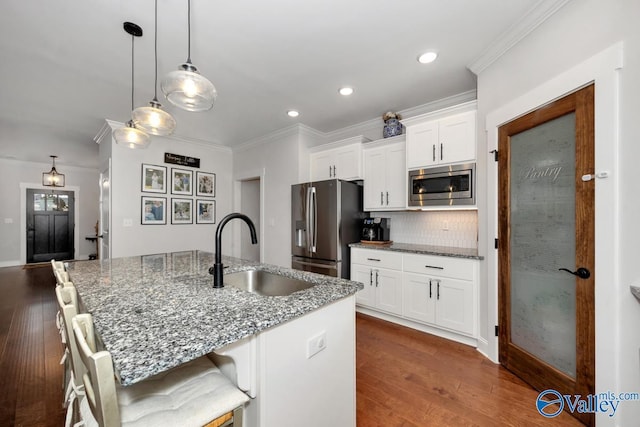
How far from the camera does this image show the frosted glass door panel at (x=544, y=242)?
162cm

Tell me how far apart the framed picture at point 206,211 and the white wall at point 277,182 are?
3.53 ft

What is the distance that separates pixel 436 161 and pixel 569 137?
118 centimetres

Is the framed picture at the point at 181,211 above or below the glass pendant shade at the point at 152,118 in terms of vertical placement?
below

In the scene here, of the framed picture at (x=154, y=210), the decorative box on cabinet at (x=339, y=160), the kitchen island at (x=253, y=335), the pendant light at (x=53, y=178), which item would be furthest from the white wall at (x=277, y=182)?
the pendant light at (x=53, y=178)

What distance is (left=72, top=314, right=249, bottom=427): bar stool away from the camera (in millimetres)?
654

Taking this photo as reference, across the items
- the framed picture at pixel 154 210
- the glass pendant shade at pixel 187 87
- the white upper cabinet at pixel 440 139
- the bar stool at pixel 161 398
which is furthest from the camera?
the framed picture at pixel 154 210

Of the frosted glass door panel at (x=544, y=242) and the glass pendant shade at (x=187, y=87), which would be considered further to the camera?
the frosted glass door panel at (x=544, y=242)

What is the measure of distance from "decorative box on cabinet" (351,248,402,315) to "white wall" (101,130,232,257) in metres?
3.01

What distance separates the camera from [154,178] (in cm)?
427

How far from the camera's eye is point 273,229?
14.3ft

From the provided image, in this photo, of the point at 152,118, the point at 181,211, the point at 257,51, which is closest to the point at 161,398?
the point at 152,118

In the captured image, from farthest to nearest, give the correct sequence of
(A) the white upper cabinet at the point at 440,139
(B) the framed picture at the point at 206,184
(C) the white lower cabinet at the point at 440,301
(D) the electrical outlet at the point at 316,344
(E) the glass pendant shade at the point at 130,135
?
1. (B) the framed picture at the point at 206,184
2. (A) the white upper cabinet at the point at 440,139
3. (C) the white lower cabinet at the point at 440,301
4. (E) the glass pendant shade at the point at 130,135
5. (D) the electrical outlet at the point at 316,344

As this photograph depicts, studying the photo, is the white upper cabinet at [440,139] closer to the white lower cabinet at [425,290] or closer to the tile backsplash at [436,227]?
the tile backsplash at [436,227]

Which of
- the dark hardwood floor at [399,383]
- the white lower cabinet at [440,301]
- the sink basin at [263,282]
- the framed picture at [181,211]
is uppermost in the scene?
the framed picture at [181,211]
